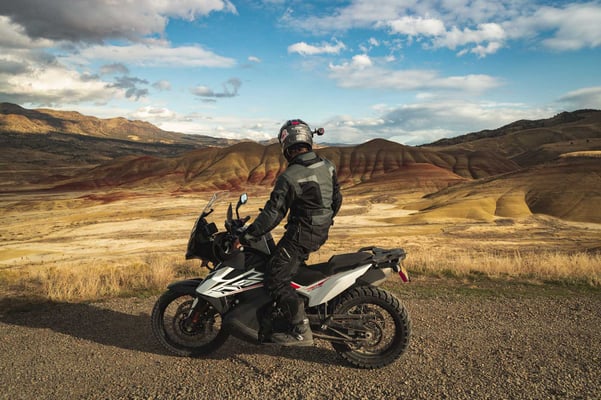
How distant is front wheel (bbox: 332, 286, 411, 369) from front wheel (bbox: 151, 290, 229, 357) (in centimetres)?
165

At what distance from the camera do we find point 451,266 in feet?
34.7

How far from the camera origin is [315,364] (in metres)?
5.08

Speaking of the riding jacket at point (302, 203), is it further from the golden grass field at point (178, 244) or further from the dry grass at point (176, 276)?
the golden grass field at point (178, 244)

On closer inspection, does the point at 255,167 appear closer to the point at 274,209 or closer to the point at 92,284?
the point at 92,284

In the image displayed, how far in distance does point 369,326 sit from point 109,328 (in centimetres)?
405

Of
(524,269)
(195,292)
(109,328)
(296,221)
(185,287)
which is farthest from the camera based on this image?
(524,269)

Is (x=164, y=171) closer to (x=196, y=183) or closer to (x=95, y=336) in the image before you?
(x=196, y=183)

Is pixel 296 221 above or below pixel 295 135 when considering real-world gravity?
below

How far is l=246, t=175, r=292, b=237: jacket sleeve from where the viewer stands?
4633 millimetres

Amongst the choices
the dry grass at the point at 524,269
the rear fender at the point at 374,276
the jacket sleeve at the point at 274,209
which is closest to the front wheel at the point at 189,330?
the jacket sleeve at the point at 274,209

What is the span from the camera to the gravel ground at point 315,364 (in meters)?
4.39

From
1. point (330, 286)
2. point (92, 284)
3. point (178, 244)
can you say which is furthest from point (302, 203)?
point (178, 244)

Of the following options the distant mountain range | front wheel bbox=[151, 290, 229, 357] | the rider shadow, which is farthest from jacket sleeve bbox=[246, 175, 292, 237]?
the distant mountain range

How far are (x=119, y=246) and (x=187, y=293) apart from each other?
29181mm
